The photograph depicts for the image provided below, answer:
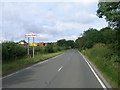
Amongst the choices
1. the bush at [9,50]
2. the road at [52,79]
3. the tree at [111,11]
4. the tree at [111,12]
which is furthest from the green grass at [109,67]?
the bush at [9,50]

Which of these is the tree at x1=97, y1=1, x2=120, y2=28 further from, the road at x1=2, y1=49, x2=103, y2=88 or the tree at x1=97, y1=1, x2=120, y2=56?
the road at x1=2, y1=49, x2=103, y2=88

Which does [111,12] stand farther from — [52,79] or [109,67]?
[52,79]

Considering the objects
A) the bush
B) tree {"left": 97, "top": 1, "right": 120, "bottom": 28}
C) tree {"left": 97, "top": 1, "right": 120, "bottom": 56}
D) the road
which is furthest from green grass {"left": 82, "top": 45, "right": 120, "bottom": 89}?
the bush


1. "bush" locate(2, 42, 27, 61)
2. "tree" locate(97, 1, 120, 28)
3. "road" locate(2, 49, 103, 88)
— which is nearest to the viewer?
"road" locate(2, 49, 103, 88)

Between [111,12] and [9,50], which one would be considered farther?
[9,50]

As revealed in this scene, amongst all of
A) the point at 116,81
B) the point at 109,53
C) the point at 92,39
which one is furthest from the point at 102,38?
the point at 116,81

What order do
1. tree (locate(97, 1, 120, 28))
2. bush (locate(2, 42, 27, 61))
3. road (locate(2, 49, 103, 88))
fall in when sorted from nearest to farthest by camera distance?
road (locate(2, 49, 103, 88)), tree (locate(97, 1, 120, 28)), bush (locate(2, 42, 27, 61))

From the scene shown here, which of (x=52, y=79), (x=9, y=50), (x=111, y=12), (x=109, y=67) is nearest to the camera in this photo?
(x=52, y=79)

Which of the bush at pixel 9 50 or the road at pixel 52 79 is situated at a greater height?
the bush at pixel 9 50

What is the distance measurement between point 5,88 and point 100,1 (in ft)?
56.1

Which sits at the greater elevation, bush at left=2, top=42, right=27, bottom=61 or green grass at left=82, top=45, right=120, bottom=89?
bush at left=2, top=42, right=27, bottom=61

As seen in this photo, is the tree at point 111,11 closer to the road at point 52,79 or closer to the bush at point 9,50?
the road at point 52,79

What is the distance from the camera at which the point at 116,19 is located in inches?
908

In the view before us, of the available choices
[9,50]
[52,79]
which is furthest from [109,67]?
[9,50]
